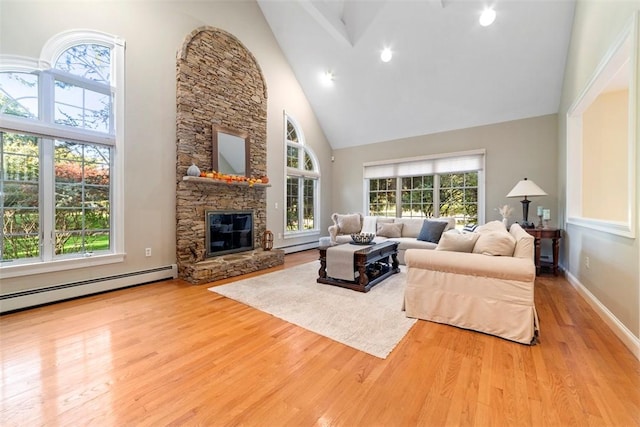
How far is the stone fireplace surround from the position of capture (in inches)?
164

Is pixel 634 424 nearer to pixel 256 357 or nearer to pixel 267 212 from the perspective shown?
pixel 256 357

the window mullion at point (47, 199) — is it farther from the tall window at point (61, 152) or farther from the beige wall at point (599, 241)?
the beige wall at point (599, 241)

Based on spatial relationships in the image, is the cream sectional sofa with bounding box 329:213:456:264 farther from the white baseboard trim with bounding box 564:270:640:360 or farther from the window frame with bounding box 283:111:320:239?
the white baseboard trim with bounding box 564:270:640:360

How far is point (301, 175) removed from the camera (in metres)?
6.71

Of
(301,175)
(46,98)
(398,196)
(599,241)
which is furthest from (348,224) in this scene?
(46,98)

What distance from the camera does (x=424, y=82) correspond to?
5.24 m

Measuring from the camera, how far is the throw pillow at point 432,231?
16.2 ft

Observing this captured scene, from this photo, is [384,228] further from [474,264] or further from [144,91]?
[144,91]

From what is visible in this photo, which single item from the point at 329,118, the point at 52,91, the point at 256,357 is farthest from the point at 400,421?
the point at 329,118

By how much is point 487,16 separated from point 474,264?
12.3 ft

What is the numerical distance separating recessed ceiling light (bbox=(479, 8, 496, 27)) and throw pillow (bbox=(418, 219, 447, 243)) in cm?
314

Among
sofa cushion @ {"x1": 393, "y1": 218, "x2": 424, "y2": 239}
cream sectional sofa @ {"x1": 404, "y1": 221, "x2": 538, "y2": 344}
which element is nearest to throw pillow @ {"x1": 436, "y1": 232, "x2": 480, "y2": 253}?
cream sectional sofa @ {"x1": 404, "y1": 221, "x2": 538, "y2": 344}

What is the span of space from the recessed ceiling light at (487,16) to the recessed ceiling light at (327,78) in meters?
2.86

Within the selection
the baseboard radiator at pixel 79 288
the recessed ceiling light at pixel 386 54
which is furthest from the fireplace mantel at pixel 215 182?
the recessed ceiling light at pixel 386 54
